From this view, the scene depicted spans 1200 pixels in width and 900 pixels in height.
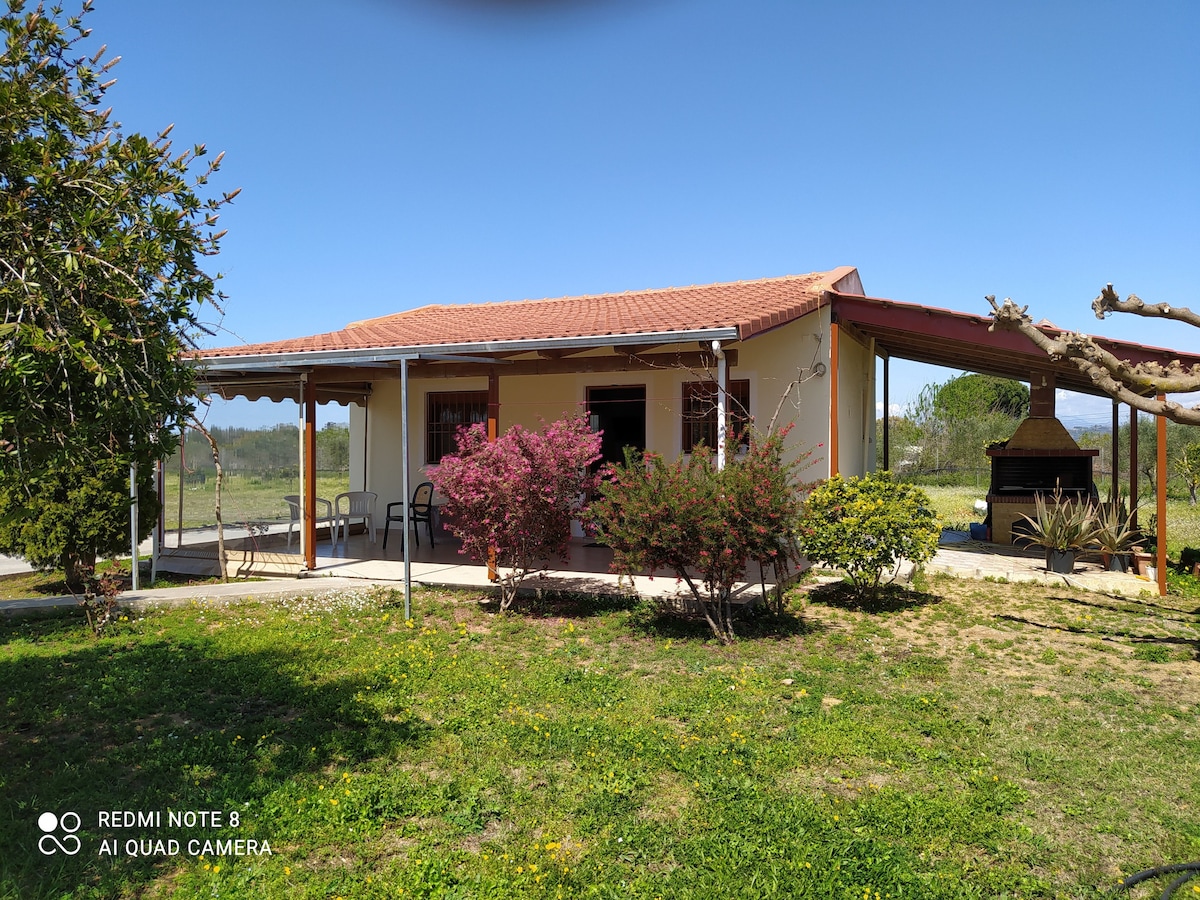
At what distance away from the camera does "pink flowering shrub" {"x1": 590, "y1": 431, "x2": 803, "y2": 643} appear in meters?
6.49

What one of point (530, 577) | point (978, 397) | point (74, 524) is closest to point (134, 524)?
point (74, 524)

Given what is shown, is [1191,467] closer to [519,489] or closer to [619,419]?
[619,419]

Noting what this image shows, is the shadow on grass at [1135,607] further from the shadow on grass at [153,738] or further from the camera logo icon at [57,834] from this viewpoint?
the camera logo icon at [57,834]

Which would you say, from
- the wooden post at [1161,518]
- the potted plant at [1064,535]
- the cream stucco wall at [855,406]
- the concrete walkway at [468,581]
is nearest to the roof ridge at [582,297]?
the cream stucco wall at [855,406]

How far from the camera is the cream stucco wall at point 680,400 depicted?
9.89 meters

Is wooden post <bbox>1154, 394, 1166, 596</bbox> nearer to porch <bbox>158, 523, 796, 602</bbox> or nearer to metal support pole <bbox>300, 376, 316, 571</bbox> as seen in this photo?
porch <bbox>158, 523, 796, 602</bbox>

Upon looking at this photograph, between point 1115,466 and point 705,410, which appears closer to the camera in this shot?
point 705,410

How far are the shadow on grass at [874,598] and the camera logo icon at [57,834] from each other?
7090mm

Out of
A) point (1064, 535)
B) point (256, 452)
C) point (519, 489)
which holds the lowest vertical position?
point (1064, 535)

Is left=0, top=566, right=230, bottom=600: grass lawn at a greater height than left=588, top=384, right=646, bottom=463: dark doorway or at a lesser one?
lesser

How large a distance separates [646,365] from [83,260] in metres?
7.18

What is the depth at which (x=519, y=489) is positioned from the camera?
24.6 feet

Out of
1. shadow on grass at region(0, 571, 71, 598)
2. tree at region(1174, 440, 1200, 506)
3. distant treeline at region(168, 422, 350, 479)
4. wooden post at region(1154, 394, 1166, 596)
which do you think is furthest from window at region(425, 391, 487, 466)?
tree at region(1174, 440, 1200, 506)

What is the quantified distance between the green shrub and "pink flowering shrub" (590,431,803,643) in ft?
3.25
